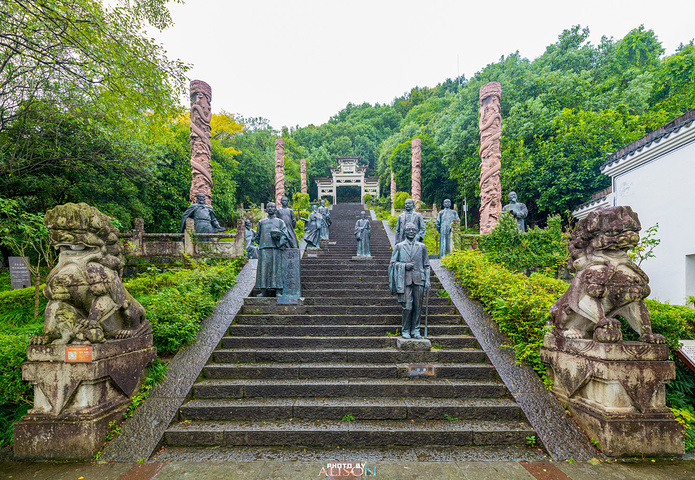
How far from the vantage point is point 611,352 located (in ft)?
11.4

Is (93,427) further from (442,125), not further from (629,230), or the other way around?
(442,125)

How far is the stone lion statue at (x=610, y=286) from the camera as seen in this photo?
3623 mm

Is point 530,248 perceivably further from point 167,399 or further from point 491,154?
point 167,399

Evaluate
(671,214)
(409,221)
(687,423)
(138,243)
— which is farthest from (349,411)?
(671,214)

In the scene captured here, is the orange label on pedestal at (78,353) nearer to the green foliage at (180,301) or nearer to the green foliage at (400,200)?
the green foliage at (180,301)

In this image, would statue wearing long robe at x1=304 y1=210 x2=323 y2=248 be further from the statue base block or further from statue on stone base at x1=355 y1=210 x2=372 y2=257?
the statue base block

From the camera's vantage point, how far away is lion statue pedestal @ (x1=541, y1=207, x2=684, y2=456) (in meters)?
3.35

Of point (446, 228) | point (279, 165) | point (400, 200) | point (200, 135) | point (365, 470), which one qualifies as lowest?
point (365, 470)

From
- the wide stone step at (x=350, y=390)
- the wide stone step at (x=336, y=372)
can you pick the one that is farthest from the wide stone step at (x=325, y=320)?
the wide stone step at (x=350, y=390)

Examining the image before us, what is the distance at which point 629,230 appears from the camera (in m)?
3.73

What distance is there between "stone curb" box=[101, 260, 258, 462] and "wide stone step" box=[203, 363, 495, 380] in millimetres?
303

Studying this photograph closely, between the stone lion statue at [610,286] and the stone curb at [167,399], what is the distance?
4863 mm

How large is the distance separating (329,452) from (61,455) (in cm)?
280

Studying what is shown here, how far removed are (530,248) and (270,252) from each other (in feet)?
20.8
